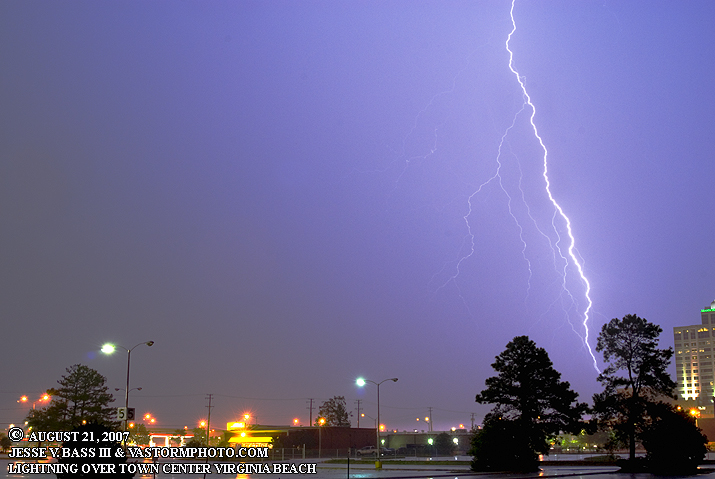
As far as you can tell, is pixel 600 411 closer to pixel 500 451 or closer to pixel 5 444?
pixel 500 451

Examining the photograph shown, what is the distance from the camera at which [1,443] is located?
89562 millimetres

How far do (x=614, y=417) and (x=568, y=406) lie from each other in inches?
166

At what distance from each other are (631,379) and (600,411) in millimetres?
3250

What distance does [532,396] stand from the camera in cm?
4706

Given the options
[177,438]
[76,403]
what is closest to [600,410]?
[76,403]

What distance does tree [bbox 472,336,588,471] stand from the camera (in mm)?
46531

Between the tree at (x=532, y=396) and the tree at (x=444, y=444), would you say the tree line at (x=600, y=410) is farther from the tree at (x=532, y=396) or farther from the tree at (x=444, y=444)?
the tree at (x=444, y=444)

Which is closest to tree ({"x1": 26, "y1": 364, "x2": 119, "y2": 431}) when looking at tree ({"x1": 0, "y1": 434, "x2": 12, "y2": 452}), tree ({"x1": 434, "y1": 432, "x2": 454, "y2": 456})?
tree ({"x1": 0, "y1": 434, "x2": 12, "y2": 452})

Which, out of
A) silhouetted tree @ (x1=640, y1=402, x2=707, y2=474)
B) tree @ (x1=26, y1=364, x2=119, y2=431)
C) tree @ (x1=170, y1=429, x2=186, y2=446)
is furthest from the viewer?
tree @ (x1=170, y1=429, x2=186, y2=446)

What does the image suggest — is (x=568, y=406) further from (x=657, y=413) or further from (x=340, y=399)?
(x=340, y=399)

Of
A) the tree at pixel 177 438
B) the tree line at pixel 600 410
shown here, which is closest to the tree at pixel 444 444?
the tree at pixel 177 438

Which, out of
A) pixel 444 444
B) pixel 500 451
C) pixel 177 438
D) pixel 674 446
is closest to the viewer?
pixel 674 446

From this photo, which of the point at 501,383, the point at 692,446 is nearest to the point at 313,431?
the point at 501,383

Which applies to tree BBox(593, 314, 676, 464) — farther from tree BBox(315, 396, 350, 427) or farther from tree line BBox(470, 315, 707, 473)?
tree BBox(315, 396, 350, 427)
